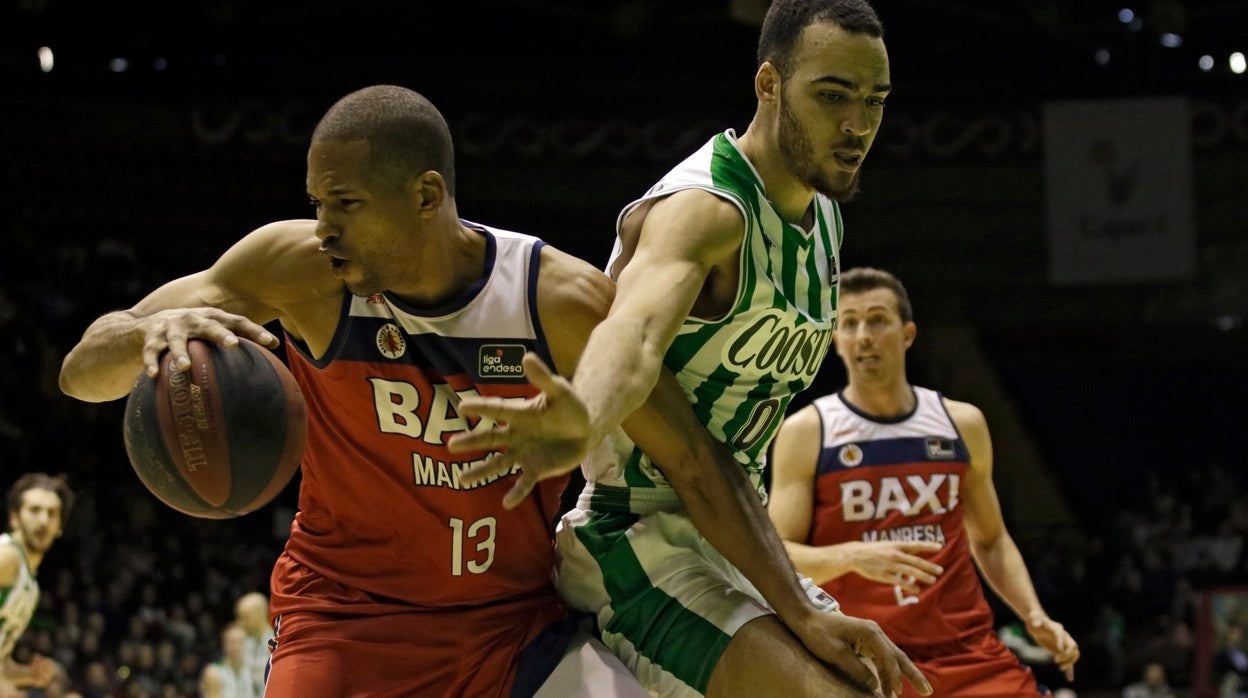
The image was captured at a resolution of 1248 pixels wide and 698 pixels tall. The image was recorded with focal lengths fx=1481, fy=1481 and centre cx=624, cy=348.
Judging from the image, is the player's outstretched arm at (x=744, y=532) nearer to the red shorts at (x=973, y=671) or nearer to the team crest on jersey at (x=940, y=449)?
the red shorts at (x=973, y=671)

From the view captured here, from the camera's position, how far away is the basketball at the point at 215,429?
264 cm

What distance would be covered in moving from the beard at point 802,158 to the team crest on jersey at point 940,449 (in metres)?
2.18

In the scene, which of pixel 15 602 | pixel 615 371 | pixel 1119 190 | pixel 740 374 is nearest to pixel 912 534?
pixel 740 374

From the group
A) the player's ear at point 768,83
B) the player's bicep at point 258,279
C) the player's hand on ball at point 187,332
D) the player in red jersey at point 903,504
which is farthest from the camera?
the player in red jersey at point 903,504

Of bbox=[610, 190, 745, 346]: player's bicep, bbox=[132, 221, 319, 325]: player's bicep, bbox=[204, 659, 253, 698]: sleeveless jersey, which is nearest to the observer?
bbox=[610, 190, 745, 346]: player's bicep

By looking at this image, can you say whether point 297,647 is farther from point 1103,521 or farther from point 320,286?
point 1103,521

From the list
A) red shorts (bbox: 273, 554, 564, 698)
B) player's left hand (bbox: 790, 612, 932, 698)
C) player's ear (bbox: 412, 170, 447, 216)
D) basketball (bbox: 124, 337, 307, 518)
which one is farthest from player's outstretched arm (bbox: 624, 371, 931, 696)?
basketball (bbox: 124, 337, 307, 518)

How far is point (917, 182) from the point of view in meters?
17.8

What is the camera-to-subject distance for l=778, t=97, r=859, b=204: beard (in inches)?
121

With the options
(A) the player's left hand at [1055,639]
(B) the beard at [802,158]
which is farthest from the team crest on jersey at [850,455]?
(B) the beard at [802,158]

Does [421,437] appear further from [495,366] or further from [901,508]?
[901,508]

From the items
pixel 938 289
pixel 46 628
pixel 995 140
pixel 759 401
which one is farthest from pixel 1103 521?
pixel 759 401

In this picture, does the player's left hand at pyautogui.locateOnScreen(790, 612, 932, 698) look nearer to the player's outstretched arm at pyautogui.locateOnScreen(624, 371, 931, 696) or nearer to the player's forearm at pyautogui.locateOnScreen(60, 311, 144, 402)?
the player's outstretched arm at pyautogui.locateOnScreen(624, 371, 931, 696)

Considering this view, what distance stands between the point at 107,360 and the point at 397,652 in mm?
801
